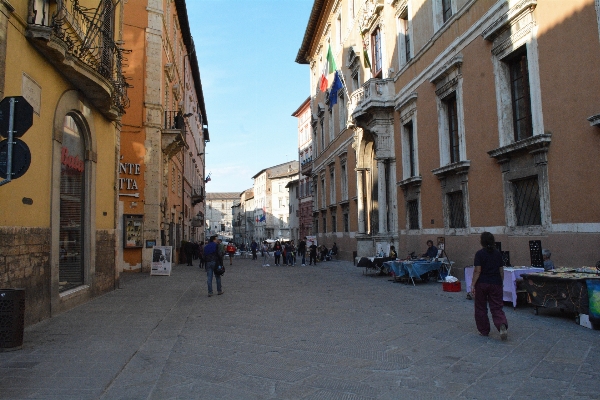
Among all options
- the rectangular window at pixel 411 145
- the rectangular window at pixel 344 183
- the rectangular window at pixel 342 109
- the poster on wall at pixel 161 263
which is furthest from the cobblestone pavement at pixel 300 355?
the rectangular window at pixel 342 109

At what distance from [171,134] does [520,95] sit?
50.9 feet

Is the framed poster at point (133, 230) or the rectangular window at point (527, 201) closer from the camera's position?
the rectangular window at point (527, 201)

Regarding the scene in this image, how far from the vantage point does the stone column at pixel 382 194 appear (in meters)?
20.8

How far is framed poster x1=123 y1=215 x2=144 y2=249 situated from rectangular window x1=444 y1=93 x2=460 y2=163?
42.9 feet

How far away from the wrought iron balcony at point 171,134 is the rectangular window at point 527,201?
15.5 metres

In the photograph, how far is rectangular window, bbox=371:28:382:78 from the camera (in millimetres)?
22344

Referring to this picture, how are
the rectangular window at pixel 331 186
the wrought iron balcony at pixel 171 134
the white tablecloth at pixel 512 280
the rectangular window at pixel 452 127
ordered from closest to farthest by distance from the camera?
1. the white tablecloth at pixel 512 280
2. the rectangular window at pixel 452 127
3. the wrought iron balcony at pixel 171 134
4. the rectangular window at pixel 331 186

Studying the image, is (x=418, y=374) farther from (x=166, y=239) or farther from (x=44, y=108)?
(x=166, y=239)

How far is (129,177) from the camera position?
2056cm

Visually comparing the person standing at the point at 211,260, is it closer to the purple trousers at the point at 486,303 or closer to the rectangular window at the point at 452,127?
the purple trousers at the point at 486,303

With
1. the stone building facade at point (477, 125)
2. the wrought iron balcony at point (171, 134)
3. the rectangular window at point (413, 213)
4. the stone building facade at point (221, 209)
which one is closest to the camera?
the stone building facade at point (477, 125)

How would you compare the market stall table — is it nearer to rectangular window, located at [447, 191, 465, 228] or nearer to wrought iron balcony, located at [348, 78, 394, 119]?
rectangular window, located at [447, 191, 465, 228]

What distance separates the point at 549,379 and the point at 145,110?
1970 cm

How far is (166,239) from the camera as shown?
2269 centimetres
